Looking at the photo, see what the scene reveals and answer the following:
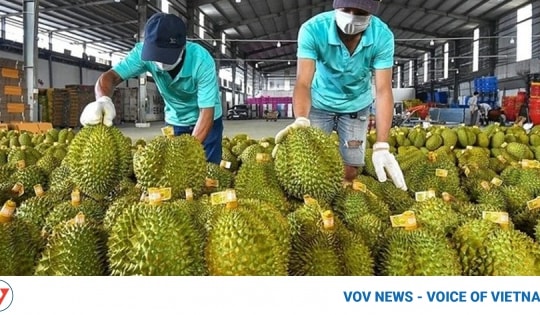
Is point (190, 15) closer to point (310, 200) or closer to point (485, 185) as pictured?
point (485, 185)

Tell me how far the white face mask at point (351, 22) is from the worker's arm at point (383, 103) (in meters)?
0.34

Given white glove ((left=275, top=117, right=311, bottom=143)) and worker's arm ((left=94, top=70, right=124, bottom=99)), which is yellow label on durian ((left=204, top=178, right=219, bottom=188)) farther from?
worker's arm ((left=94, top=70, right=124, bottom=99))

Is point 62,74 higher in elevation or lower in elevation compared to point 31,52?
higher

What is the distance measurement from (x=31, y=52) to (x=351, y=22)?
42.1 feet

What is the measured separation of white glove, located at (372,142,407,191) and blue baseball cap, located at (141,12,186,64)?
54.3 inches

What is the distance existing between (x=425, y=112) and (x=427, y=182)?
19.2 metres

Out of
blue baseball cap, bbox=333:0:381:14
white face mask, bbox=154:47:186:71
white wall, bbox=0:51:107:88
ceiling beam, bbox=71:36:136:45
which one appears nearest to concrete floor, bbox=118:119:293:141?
white wall, bbox=0:51:107:88

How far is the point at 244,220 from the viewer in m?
1.30

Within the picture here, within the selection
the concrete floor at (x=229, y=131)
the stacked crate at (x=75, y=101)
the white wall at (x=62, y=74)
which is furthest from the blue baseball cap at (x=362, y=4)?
the white wall at (x=62, y=74)

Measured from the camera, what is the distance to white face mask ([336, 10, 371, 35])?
9.34 ft

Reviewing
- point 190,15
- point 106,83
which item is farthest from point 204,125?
point 190,15

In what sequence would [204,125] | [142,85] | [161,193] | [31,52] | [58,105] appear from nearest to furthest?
[161,193], [204,125], [31,52], [58,105], [142,85]
